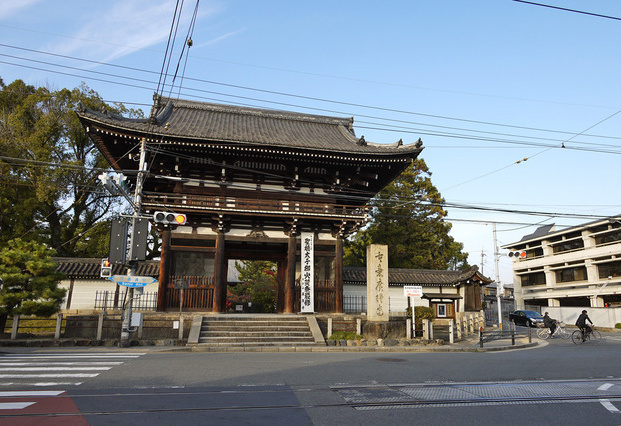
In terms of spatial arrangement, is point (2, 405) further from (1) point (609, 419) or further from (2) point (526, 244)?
(2) point (526, 244)

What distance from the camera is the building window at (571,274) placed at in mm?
46812

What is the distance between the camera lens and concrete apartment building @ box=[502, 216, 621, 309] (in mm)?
42406

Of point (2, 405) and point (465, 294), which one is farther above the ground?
point (465, 294)

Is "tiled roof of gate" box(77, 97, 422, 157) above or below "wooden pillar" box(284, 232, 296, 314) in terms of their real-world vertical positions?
above

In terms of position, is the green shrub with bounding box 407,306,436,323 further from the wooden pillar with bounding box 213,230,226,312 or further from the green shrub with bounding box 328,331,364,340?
the wooden pillar with bounding box 213,230,226,312

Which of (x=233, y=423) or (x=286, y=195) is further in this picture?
(x=286, y=195)

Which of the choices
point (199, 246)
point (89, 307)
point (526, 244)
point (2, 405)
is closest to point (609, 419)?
point (2, 405)

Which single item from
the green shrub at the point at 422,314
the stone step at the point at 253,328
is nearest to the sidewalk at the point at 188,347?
the stone step at the point at 253,328

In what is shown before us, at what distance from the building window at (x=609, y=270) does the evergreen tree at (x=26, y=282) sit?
48.5 metres

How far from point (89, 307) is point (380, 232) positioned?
21.8 metres

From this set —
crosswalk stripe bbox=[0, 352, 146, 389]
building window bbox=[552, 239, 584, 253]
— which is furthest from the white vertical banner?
building window bbox=[552, 239, 584, 253]

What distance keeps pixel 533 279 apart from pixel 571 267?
24.6 ft

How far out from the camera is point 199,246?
65.8ft

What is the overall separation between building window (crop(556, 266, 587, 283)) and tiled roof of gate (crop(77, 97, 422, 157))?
118ft
